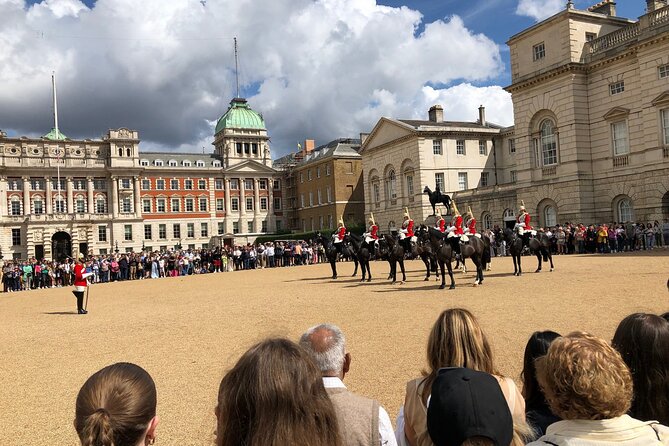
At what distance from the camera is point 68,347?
11375mm

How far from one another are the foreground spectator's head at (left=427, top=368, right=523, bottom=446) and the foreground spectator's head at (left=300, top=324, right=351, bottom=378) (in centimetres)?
101

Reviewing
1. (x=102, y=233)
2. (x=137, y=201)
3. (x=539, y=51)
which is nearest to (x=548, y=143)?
(x=539, y=51)

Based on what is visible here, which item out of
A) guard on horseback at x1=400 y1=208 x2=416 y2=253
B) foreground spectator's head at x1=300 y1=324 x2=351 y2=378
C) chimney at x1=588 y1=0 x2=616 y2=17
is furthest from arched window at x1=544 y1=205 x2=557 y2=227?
foreground spectator's head at x1=300 y1=324 x2=351 y2=378

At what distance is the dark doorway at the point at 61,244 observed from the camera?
72.0 metres

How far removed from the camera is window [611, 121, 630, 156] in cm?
3297

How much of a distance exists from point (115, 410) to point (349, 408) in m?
1.15

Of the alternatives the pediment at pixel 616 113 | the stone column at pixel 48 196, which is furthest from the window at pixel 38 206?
the pediment at pixel 616 113

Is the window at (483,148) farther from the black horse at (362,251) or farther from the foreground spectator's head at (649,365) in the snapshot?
the foreground spectator's head at (649,365)

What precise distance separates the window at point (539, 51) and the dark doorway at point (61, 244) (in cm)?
6106

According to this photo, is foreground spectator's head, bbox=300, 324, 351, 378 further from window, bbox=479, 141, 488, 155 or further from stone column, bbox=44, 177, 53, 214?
stone column, bbox=44, 177, 53, 214

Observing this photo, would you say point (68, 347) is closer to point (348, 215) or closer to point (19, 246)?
point (348, 215)

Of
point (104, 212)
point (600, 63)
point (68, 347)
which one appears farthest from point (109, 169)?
point (68, 347)

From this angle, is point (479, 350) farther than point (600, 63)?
No

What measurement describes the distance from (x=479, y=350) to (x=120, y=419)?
1.99 m
